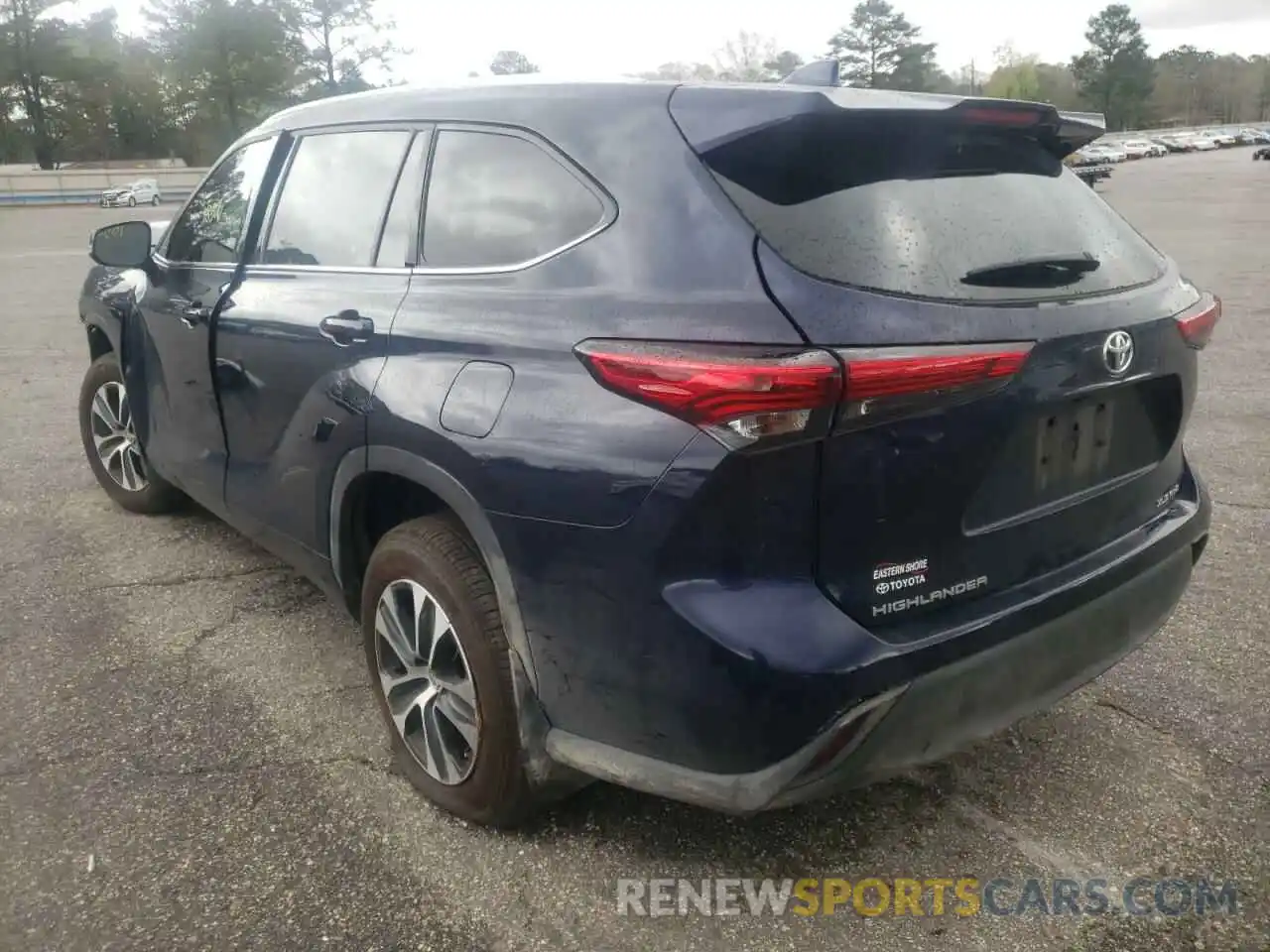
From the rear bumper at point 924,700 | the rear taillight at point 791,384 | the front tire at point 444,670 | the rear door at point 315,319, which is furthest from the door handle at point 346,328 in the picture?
the rear bumper at point 924,700

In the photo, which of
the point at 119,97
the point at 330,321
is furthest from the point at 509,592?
the point at 119,97

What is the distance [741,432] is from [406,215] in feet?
4.47

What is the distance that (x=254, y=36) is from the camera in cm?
6862

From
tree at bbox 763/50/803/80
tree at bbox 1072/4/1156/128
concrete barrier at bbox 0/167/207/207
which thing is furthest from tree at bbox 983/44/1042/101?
concrete barrier at bbox 0/167/207/207

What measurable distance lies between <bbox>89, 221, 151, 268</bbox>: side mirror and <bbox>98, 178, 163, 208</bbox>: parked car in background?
46.6 m

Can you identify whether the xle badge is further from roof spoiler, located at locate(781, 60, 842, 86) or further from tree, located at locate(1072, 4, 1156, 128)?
tree, located at locate(1072, 4, 1156, 128)

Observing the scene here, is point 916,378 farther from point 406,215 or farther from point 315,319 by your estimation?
point 315,319

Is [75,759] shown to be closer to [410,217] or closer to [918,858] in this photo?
[410,217]

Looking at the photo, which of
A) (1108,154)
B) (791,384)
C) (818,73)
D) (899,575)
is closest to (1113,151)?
(1108,154)

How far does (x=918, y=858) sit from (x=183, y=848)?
181cm

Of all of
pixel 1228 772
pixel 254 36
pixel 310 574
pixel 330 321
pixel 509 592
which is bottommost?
pixel 1228 772

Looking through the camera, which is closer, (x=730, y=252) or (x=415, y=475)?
(x=730, y=252)

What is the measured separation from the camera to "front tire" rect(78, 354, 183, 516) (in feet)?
16.2

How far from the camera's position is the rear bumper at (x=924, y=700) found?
2.10m
